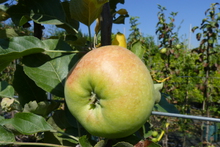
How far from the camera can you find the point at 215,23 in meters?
2.38

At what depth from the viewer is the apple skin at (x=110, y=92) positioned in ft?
1.31

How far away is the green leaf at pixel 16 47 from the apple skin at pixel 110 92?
0.14m

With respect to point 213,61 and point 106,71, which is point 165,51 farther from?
point 106,71

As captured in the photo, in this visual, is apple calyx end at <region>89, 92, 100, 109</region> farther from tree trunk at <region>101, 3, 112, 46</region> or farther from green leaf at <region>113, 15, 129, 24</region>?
green leaf at <region>113, 15, 129, 24</region>

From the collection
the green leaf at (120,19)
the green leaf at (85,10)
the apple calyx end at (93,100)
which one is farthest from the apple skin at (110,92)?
the green leaf at (120,19)

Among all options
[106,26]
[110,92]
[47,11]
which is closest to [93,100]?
[110,92]

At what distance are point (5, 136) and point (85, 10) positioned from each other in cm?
34

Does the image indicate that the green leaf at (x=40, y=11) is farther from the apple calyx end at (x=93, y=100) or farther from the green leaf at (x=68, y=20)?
the apple calyx end at (x=93, y=100)

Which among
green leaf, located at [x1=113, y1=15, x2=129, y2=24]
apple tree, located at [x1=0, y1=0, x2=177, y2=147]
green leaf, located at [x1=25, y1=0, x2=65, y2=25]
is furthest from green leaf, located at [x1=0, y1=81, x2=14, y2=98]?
green leaf, located at [x1=113, y1=15, x2=129, y2=24]

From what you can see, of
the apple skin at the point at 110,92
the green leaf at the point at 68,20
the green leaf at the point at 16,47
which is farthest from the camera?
the green leaf at the point at 68,20

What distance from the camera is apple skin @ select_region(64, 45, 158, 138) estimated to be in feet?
1.31

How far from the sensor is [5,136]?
1.74ft

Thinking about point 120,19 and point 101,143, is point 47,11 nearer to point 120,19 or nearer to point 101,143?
point 120,19

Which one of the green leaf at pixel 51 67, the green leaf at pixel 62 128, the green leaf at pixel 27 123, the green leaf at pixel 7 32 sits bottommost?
the green leaf at pixel 62 128
